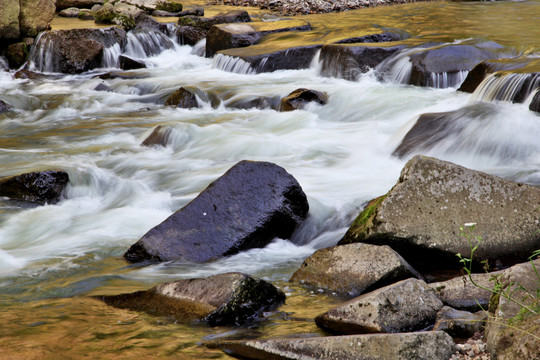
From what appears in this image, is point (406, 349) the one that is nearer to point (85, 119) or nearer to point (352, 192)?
point (352, 192)

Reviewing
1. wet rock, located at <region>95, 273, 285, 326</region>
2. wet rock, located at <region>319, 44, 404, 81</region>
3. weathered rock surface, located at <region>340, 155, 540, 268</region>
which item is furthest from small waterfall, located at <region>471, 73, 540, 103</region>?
wet rock, located at <region>95, 273, 285, 326</region>

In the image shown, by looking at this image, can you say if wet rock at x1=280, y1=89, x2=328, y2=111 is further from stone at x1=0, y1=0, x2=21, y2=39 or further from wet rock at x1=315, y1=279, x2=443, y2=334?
stone at x1=0, y1=0, x2=21, y2=39

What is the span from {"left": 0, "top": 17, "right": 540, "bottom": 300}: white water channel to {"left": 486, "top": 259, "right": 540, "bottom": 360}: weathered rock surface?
1.94 metres

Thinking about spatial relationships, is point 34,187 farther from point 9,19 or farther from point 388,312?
point 9,19

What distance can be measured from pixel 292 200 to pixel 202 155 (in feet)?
10.1

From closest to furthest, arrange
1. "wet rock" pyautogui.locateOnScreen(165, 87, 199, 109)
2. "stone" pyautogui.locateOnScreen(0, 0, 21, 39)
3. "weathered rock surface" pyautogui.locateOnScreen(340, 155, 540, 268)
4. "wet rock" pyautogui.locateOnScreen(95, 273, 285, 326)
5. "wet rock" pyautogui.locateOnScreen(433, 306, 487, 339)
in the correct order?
1. "wet rock" pyautogui.locateOnScreen(433, 306, 487, 339)
2. "wet rock" pyautogui.locateOnScreen(95, 273, 285, 326)
3. "weathered rock surface" pyautogui.locateOnScreen(340, 155, 540, 268)
4. "wet rock" pyautogui.locateOnScreen(165, 87, 199, 109)
5. "stone" pyautogui.locateOnScreen(0, 0, 21, 39)

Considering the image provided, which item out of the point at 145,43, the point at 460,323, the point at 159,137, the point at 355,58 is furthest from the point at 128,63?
the point at 460,323

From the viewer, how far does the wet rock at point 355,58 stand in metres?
11.2

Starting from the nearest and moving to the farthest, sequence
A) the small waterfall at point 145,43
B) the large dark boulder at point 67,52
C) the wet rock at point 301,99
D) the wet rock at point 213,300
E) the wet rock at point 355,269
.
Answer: the wet rock at point 213,300 < the wet rock at point 355,269 < the wet rock at point 301,99 < the large dark boulder at point 67,52 < the small waterfall at point 145,43

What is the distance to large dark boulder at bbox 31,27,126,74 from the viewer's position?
46.8 ft

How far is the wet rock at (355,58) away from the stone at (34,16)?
775cm

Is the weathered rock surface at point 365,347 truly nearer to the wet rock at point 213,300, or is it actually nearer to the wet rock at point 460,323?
the wet rock at point 460,323

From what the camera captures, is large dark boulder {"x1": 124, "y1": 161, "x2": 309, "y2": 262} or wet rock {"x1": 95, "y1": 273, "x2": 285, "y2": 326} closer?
wet rock {"x1": 95, "y1": 273, "x2": 285, "y2": 326}

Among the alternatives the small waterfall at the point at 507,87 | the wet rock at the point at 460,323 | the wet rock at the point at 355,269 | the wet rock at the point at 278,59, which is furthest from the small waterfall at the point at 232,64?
the wet rock at the point at 460,323
